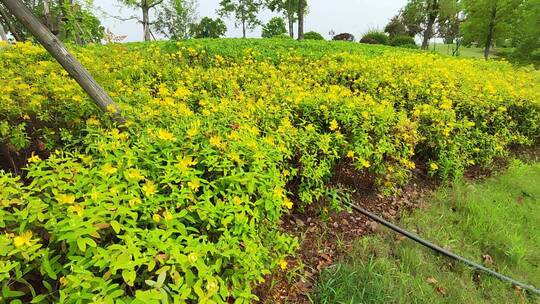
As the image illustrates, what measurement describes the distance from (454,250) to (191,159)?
2238mm

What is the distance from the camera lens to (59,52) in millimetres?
2287

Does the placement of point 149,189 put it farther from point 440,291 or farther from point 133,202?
point 440,291

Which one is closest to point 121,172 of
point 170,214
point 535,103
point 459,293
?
point 170,214

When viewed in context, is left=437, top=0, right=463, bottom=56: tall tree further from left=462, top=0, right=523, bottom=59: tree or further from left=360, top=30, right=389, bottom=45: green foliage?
left=360, top=30, right=389, bottom=45: green foliage

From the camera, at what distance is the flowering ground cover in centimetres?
124

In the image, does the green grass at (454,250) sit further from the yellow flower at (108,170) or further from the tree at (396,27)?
the tree at (396,27)

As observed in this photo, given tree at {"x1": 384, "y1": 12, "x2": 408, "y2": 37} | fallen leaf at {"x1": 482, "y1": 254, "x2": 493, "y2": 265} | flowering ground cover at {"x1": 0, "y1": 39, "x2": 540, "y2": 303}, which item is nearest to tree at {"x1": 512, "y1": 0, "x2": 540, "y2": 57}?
flowering ground cover at {"x1": 0, "y1": 39, "x2": 540, "y2": 303}

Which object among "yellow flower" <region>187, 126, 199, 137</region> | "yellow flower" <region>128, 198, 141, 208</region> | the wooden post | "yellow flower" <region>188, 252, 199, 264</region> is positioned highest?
the wooden post

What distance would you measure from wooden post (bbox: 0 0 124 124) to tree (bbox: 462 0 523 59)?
60.7 ft

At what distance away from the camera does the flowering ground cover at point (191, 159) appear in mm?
1239

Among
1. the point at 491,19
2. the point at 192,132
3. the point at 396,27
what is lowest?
the point at 192,132

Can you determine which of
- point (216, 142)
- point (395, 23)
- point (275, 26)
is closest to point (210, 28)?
point (275, 26)

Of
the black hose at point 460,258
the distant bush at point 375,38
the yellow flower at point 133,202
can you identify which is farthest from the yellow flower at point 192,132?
the distant bush at point 375,38

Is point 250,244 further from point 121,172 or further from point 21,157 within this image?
point 21,157
